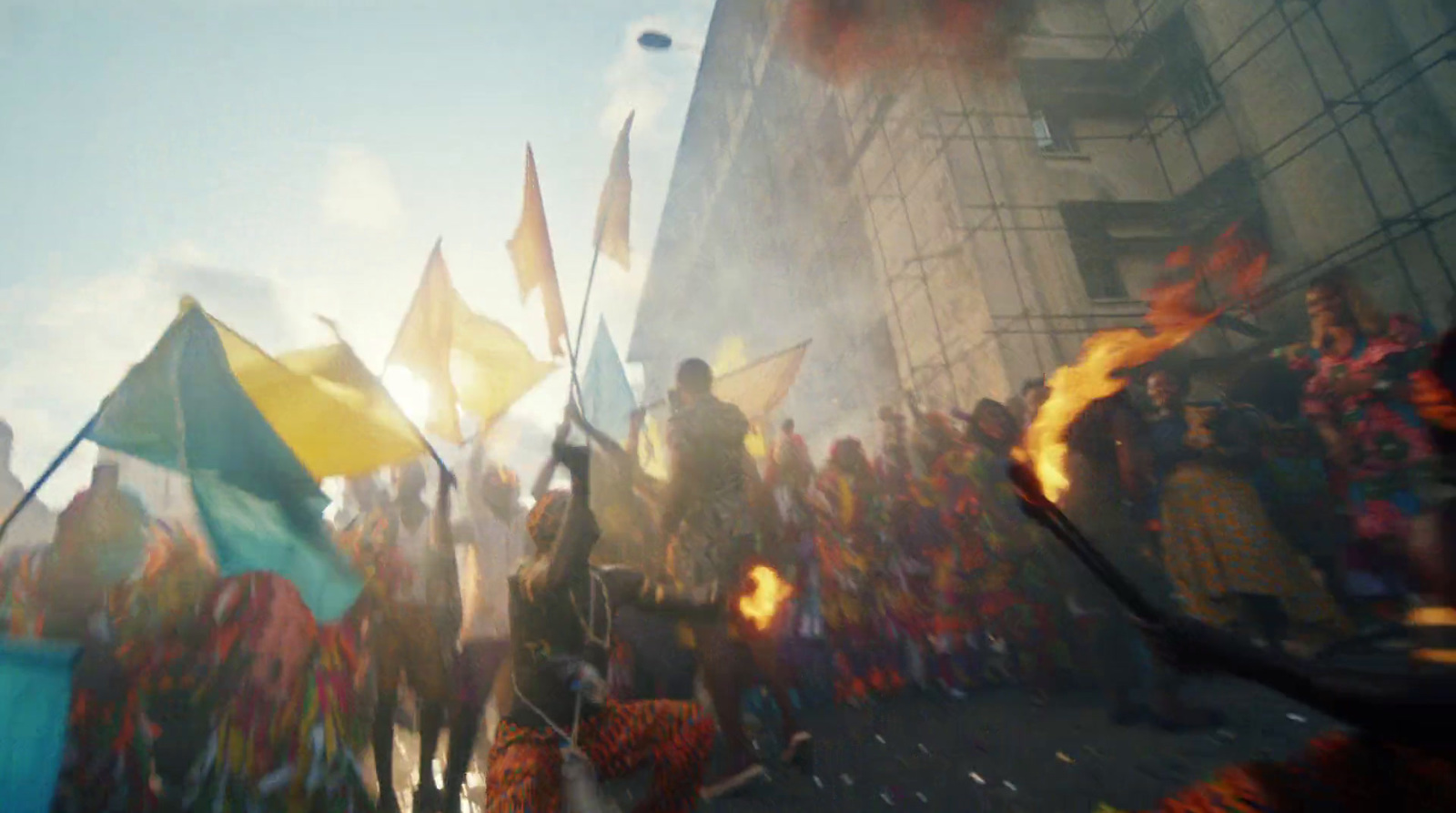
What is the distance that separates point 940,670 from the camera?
5406mm

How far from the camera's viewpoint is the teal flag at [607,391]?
8.71 metres

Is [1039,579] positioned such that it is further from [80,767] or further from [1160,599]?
[80,767]

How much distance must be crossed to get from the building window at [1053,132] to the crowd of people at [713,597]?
8593mm

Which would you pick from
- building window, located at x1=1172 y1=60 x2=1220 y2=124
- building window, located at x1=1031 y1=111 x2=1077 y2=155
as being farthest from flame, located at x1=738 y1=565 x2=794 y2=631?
building window, located at x1=1172 y1=60 x2=1220 y2=124

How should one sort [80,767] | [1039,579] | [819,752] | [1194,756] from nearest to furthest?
[1194,756]
[80,767]
[819,752]
[1039,579]

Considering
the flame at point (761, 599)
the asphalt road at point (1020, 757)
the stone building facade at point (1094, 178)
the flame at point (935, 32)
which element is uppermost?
the flame at point (935, 32)

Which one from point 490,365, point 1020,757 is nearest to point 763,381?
point 490,365

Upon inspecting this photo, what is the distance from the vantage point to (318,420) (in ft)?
15.3

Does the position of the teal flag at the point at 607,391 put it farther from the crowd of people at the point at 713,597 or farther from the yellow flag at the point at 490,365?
the crowd of people at the point at 713,597

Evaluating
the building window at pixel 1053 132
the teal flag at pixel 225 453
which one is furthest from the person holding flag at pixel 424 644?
the building window at pixel 1053 132

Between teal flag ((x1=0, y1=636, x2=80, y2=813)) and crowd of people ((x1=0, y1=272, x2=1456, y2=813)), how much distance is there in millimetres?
704

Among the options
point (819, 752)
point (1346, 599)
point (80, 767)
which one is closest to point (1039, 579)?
point (1346, 599)

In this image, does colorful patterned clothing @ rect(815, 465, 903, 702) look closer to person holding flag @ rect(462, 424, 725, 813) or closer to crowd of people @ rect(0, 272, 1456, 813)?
crowd of people @ rect(0, 272, 1456, 813)

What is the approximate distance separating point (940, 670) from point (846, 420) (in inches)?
411
